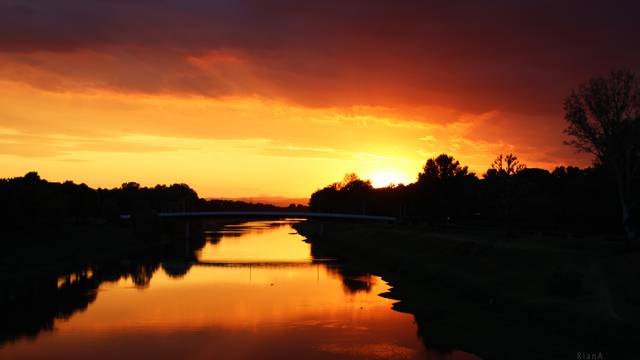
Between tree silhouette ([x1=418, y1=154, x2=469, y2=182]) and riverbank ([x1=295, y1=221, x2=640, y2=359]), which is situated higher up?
tree silhouette ([x1=418, y1=154, x2=469, y2=182])

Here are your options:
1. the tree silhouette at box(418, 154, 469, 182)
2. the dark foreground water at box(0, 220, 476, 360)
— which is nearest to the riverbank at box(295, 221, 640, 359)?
the dark foreground water at box(0, 220, 476, 360)

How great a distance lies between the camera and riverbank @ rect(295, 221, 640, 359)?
30875mm

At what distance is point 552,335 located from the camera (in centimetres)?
3269

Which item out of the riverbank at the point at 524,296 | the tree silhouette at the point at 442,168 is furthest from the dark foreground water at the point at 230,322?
the tree silhouette at the point at 442,168

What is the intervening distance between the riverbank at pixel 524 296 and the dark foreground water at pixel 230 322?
96.8 inches

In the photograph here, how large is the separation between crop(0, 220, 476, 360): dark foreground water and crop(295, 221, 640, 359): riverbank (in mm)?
2459

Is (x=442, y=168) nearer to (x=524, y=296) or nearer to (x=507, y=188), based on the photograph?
(x=507, y=188)

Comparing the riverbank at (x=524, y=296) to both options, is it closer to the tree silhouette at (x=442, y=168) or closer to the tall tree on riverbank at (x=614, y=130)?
the tall tree on riverbank at (x=614, y=130)

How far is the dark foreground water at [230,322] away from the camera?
→ 32.8 m

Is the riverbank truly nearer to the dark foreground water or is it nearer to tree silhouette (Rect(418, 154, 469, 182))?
the dark foreground water

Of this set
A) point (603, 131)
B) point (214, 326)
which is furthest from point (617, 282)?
point (214, 326)

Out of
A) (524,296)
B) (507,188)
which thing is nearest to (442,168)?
(507,188)

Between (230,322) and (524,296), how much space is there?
1969 centimetres

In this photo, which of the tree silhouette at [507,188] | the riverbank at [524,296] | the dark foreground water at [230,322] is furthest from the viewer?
the tree silhouette at [507,188]
